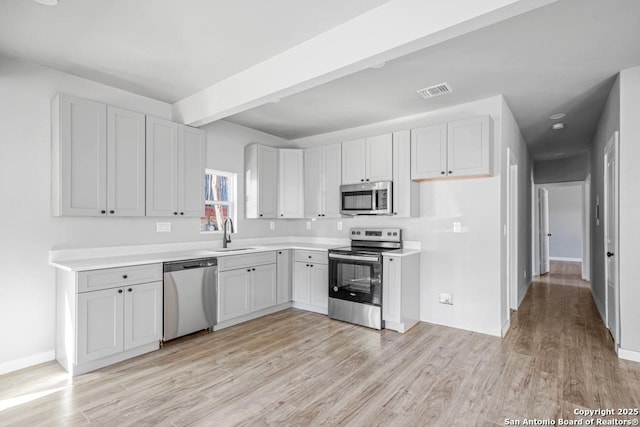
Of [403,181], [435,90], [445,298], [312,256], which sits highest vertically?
[435,90]

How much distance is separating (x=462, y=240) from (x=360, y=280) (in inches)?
49.2

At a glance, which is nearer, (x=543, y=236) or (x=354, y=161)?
(x=354, y=161)

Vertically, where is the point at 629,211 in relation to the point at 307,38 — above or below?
below

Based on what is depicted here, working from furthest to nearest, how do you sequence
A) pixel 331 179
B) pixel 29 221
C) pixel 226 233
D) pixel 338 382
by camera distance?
1. pixel 331 179
2. pixel 226 233
3. pixel 29 221
4. pixel 338 382

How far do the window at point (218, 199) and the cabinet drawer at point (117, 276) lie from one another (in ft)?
3.82

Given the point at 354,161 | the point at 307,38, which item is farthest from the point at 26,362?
the point at 354,161

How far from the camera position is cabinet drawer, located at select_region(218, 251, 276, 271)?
147 inches

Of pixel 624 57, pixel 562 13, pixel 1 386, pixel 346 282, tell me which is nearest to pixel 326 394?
pixel 346 282

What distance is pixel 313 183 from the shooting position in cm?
486

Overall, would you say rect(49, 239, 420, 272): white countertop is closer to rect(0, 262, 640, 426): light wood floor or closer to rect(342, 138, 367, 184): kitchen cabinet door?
rect(0, 262, 640, 426): light wood floor

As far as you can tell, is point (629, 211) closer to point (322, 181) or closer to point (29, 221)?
point (322, 181)

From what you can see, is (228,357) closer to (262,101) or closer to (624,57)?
(262,101)

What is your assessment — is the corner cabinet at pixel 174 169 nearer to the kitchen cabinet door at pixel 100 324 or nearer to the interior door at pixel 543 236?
the kitchen cabinet door at pixel 100 324

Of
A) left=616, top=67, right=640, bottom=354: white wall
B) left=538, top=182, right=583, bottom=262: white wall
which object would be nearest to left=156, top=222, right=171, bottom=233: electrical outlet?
left=616, top=67, right=640, bottom=354: white wall
